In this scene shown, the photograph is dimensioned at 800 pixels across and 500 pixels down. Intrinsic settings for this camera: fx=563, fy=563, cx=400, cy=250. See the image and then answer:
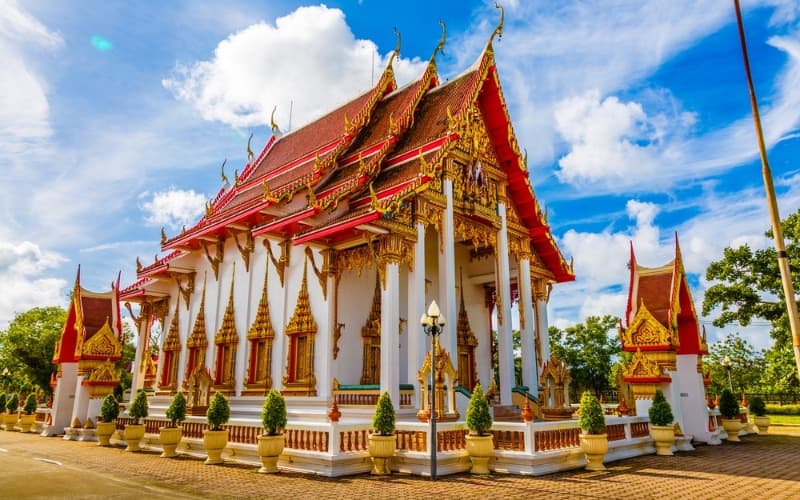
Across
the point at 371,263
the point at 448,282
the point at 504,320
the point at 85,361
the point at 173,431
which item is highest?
the point at 371,263

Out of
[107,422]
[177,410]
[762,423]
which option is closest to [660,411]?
[762,423]

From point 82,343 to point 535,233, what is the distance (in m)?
12.1

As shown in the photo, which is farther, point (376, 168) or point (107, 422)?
point (376, 168)

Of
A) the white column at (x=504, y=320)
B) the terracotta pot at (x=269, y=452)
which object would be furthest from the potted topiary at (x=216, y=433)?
the white column at (x=504, y=320)

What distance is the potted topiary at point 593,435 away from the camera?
8453 mm

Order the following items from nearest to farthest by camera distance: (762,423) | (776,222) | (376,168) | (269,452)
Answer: (776,222) < (269,452) < (376,168) < (762,423)

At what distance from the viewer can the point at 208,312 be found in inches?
611

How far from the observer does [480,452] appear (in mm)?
8039

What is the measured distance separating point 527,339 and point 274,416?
6945 mm

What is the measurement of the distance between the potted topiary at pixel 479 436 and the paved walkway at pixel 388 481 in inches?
10.7

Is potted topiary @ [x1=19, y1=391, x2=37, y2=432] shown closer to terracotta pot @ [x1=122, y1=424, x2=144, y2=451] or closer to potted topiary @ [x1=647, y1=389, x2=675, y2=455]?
terracotta pot @ [x1=122, y1=424, x2=144, y2=451]

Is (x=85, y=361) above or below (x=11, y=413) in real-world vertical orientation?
above

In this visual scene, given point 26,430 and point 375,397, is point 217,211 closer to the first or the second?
point 26,430

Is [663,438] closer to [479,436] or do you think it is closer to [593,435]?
[593,435]
